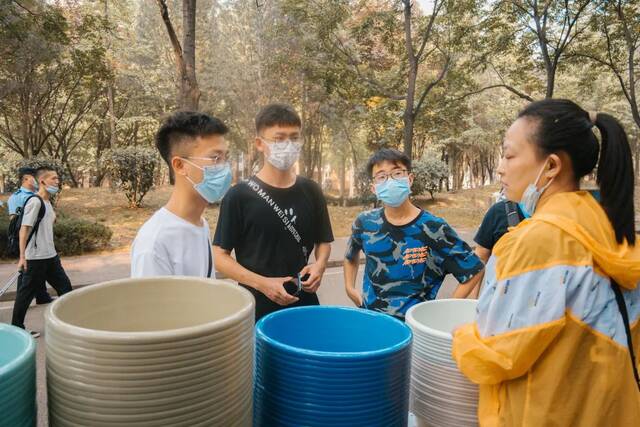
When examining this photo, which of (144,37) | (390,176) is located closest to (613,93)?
(390,176)

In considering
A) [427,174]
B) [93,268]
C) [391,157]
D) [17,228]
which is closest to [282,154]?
[391,157]

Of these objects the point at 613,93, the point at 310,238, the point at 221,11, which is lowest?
the point at 310,238

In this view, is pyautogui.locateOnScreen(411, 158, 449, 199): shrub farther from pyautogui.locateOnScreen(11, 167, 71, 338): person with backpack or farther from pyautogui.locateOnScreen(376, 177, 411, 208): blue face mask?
pyautogui.locateOnScreen(376, 177, 411, 208): blue face mask

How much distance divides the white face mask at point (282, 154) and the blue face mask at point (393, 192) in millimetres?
555

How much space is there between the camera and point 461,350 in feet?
4.05

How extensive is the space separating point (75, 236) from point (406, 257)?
29.3 feet

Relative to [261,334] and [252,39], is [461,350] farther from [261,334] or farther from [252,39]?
[252,39]

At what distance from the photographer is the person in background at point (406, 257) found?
256cm

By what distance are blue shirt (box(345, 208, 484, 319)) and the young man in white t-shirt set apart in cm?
93

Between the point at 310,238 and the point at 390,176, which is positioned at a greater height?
the point at 390,176

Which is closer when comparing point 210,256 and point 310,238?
point 210,256

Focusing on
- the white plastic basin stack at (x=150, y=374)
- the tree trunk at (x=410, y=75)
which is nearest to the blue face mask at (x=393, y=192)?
the white plastic basin stack at (x=150, y=374)

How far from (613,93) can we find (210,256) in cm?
1794

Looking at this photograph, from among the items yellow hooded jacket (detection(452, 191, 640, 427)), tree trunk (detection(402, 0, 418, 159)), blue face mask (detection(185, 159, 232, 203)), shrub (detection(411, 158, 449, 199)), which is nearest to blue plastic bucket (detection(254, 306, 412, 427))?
yellow hooded jacket (detection(452, 191, 640, 427))
